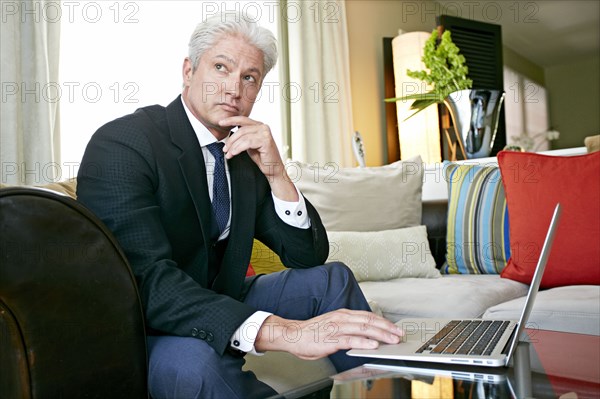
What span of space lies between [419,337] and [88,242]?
554mm

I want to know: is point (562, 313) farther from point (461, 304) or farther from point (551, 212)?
point (551, 212)

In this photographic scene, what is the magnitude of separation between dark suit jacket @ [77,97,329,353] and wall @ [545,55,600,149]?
7.74 m

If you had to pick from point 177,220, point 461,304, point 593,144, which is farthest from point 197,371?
point 593,144

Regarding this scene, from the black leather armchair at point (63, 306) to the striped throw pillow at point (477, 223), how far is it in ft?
5.41

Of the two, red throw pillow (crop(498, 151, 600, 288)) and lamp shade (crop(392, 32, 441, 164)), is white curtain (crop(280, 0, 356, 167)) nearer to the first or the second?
lamp shade (crop(392, 32, 441, 164))

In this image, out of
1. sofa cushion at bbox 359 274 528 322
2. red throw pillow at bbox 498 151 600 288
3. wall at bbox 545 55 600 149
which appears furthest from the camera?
wall at bbox 545 55 600 149

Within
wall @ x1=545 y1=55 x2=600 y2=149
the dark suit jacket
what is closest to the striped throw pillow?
the dark suit jacket

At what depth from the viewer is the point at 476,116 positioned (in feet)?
9.29

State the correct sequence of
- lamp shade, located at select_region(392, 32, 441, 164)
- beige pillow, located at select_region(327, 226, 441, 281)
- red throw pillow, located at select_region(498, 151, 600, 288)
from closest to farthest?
red throw pillow, located at select_region(498, 151, 600, 288)
beige pillow, located at select_region(327, 226, 441, 281)
lamp shade, located at select_region(392, 32, 441, 164)

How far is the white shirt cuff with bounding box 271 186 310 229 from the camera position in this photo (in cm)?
149

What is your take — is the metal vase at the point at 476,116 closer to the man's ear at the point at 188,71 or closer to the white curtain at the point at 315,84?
the white curtain at the point at 315,84

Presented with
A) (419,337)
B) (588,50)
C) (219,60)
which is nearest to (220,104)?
(219,60)

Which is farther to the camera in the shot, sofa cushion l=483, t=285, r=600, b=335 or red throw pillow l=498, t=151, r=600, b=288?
red throw pillow l=498, t=151, r=600, b=288

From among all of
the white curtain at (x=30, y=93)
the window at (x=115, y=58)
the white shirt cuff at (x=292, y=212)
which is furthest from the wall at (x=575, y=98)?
the white shirt cuff at (x=292, y=212)
